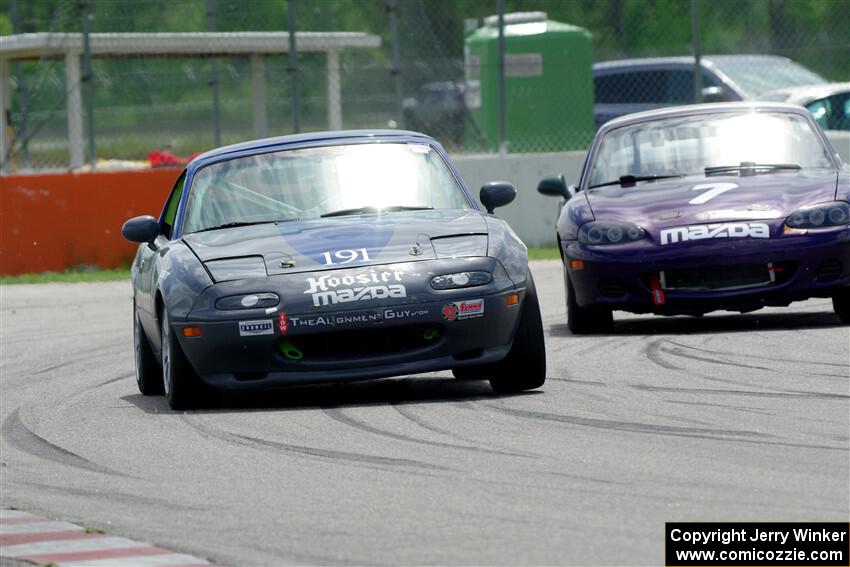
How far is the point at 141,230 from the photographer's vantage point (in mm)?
9531

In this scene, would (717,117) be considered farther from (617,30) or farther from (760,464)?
(617,30)

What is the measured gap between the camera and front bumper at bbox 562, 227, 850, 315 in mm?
10312

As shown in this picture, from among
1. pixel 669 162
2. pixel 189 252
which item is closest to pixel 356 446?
pixel 189 252

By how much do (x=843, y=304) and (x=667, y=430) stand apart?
390 cm

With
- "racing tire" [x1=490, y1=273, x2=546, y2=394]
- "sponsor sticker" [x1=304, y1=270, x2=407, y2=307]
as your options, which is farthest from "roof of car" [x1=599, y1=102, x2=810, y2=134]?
"sponsor sticker" [x1=304, y1=270, x2=407, y2=307]

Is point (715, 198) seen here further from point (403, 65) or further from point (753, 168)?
point (403, 65)

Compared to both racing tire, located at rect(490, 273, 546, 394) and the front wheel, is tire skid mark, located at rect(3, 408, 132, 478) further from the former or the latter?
racing tire, located at rect(490, 273, 546, 394)

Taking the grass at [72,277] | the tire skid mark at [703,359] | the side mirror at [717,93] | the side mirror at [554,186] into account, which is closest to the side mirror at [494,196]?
the tire skid mark at [703,359]

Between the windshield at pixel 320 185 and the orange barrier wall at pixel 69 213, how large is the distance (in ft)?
32.1

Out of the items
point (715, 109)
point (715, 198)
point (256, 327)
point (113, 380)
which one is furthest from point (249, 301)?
point (715, 109)

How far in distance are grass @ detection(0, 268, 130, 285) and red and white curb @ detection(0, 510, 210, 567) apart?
13.0 m

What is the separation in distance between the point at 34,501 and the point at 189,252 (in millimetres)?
2462

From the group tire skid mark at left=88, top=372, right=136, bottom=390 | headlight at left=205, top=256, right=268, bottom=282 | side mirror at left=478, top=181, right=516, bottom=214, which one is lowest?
tire skid mark at left=88, top=372, right=136, bottom=390

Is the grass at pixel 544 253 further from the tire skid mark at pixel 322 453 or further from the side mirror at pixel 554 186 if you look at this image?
the tire skid mark at pixel 322 453
